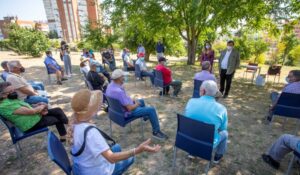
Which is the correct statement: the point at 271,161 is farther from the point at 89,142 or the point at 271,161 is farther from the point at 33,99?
the point at 33,99

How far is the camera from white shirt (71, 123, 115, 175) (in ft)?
4.82

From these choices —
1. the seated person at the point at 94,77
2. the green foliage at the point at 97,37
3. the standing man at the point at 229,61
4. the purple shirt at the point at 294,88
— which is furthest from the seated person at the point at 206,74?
the green foliage at the point at 97,37

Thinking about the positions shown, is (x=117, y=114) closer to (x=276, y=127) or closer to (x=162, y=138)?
(x=162, y=138)

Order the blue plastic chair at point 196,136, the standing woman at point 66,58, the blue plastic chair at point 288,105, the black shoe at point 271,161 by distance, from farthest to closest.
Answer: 1. the standing woman at point 66,58
2. the blue plastic chair at point 288,105
3. the black shoe at point 271,161
4. the blue plastic chair at point 196,136

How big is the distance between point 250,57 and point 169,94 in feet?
65.5

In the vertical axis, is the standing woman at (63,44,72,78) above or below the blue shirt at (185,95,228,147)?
above

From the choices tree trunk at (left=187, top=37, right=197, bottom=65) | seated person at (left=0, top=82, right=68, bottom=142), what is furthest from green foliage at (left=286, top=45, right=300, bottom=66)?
seated person at (left=0, top=82, right=68, bottom=142)

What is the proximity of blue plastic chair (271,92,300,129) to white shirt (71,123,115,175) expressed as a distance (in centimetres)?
336

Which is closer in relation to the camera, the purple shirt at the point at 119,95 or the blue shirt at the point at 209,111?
the blue shirt at the point at 209,111

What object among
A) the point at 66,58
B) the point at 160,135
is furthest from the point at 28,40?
the point at 160,135

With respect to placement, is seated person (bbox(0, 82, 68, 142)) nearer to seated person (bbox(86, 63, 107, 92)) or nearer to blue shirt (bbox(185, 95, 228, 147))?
seated person (bbox(86, 63, 107, 92))

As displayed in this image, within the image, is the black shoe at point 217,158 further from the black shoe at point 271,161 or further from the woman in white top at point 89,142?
the woman in white top at point 89,142

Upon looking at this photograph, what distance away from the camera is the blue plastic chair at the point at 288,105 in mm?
3350

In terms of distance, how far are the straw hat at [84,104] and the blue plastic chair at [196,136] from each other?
3.62ft
